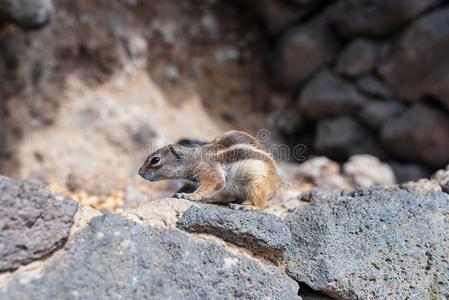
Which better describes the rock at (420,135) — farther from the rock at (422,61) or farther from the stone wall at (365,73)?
the rock at (422,61)

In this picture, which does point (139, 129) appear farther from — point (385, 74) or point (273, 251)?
point (273, 251)

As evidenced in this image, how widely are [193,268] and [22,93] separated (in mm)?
4161

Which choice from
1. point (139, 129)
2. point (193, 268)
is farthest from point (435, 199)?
point (139, 129)

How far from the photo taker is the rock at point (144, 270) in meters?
2.28

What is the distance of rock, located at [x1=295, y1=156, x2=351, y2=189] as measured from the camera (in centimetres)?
621

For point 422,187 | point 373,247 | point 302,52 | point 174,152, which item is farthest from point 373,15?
point 373,247

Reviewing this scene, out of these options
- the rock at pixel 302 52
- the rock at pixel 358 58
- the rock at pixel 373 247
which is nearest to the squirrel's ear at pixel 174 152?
the rock at pixel 373 247

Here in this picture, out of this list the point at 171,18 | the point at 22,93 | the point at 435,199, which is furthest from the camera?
the point at 171,18

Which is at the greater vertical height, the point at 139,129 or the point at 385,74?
the point at 385,74

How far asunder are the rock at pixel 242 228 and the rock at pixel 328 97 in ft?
15.3

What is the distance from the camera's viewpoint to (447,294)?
2908 millimetres

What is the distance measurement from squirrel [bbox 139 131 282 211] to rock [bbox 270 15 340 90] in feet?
14.5

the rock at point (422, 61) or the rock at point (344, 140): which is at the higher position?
Answer: the rock at point (422, 61)

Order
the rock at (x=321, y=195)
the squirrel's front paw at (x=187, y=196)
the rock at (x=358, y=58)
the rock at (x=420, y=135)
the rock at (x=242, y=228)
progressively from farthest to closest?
the rock at (x=358, y=58) → the rock at (x=420, y=135) → the rock at (x=321, y=195) → the squirrel's front paw at (x=187, y=196) → the rock at (x=242, y=228)
